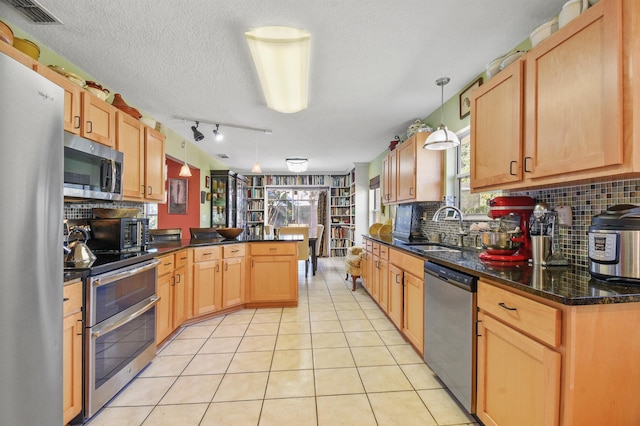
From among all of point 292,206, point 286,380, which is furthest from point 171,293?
point 292,206

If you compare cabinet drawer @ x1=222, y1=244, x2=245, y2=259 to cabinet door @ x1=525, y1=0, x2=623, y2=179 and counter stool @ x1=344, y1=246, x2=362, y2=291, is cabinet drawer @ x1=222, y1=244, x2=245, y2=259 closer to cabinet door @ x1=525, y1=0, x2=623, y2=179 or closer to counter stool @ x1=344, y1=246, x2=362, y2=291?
counter stool @ x1=344, y1=246, x2=362, y2=291

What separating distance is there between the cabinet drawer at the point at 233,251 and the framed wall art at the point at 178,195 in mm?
2462

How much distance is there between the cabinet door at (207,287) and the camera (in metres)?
2.92

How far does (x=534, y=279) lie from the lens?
4.12ft

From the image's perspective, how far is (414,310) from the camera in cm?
229

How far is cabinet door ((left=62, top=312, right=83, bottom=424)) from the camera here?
1.40m

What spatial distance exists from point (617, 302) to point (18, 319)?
2178 mm

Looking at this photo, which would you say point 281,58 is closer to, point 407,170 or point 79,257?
point 79,257

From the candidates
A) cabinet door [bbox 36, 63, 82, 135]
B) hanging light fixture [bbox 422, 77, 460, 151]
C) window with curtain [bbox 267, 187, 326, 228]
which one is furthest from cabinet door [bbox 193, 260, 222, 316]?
window with curtain [bbox 267, 187, 326, 228]

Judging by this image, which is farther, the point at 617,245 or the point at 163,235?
the point at 163,235

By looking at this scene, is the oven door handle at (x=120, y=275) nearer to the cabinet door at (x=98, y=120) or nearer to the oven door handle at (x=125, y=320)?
the oven door handle at (x=125, y=320)

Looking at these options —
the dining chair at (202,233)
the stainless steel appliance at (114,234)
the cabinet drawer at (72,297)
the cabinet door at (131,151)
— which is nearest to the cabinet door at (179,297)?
the stainless steel appliance at (114,234)

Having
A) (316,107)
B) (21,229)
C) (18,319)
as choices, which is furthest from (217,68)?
(18,319)

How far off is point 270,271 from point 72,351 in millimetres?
2125
